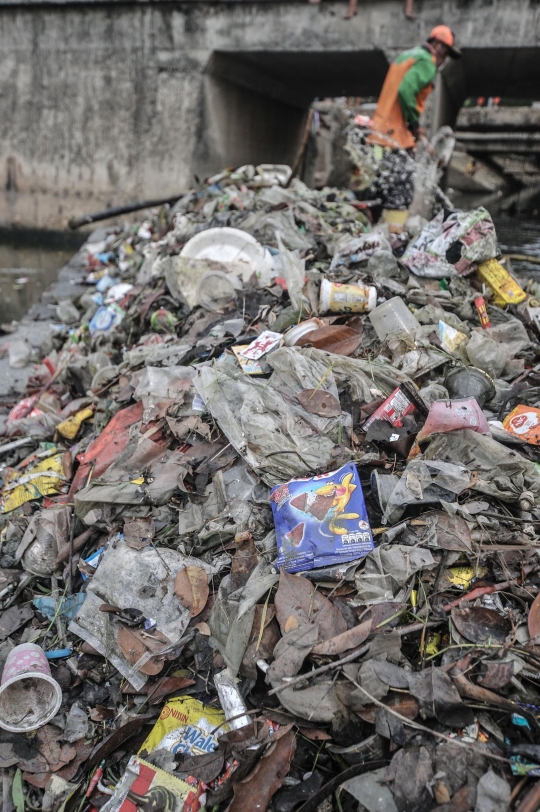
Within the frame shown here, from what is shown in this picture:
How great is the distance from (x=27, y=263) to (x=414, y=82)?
213 inches

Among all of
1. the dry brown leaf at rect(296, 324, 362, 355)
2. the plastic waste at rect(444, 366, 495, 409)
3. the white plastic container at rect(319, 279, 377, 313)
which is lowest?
the plastic waste at rect(444, 366, 495, 409)

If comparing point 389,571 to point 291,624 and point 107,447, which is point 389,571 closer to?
point 291,624

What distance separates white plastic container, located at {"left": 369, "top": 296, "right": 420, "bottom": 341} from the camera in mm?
2914

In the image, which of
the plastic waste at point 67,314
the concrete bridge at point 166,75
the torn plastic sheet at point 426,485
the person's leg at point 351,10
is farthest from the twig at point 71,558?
the person's leg at point 351,10

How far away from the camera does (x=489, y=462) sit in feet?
7.23

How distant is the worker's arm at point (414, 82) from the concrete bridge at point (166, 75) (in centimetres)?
135

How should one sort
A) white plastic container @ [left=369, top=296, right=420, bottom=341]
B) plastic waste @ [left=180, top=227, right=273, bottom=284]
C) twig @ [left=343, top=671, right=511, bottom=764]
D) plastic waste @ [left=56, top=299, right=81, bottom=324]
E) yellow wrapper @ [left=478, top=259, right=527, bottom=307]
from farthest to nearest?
1. plastic waste @ [left=56, top=299, right=81, bottom=324]
2. plastic waste @ [left=180, top=227, right=273, bottom=284]
3. yellow wrapper @ [left=478, top=259, right=527, bottom=307]
4. white plastic container @ [left=369, top=296, right=420, bottom=341]
5. twig @ [left=343, top=671, right=511, bottom=764]

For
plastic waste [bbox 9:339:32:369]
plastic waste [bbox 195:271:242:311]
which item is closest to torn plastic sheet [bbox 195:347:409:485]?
plastic waste [bbox 195:271:242:311]

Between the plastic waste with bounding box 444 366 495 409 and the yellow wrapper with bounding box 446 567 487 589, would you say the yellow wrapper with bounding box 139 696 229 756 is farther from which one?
the plastic waste with bounding box 444 366 495 409

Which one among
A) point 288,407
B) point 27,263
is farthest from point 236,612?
point 27,263

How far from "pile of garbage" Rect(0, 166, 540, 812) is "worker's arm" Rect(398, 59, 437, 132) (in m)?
3.01

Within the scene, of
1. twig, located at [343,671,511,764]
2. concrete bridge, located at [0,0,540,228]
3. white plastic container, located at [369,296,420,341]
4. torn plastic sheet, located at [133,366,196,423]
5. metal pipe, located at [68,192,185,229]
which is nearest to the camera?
twig, located at [343,671,511,764]

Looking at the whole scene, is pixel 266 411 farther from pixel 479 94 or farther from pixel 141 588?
pixel 479 94

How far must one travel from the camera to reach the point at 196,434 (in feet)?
8.46
